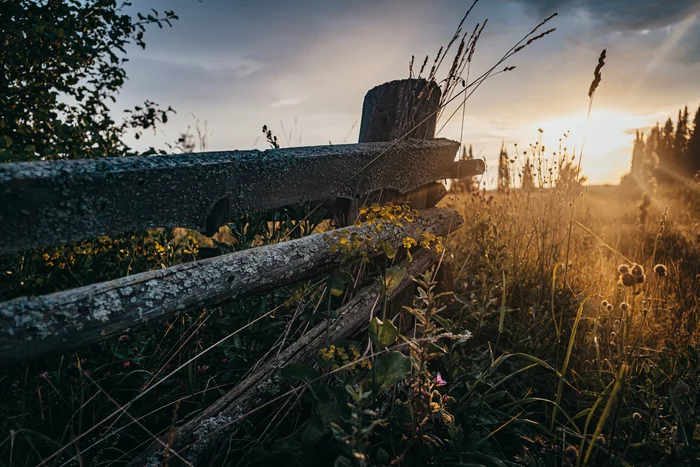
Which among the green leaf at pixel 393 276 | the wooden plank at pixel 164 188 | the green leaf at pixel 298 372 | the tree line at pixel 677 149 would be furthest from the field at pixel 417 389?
the tree line at pixel 677 149

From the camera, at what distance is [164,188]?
5.00 feet

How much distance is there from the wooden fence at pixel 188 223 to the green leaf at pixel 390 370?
11.9 inches

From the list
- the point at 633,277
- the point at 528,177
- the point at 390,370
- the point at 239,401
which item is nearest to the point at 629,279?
the point at 633,277

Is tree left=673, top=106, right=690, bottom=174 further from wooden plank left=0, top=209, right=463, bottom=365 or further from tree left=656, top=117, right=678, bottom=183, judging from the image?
wooden plank left=0, top=209, right=463, bottom=365

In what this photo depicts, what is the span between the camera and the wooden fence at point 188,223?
4.05 ft

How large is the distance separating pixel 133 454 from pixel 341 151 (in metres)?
1.67

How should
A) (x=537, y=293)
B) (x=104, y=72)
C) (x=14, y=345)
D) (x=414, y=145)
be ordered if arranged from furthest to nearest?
1. (x=104, y=72)
2. (x=537, y=293)
3. (x=414, y=145)
4. (x=14, y=345)

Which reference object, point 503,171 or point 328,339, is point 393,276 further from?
point 503,171

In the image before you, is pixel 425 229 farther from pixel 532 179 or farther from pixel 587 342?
pixel 532 179

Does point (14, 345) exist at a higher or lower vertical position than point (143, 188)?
lower

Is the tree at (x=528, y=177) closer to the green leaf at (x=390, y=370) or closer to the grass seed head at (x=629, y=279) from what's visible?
the grass seed head at (x=629, y=279)

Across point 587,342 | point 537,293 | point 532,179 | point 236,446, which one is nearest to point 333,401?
point 236,446

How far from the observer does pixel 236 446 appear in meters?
1.84

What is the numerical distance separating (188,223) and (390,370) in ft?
2.95
